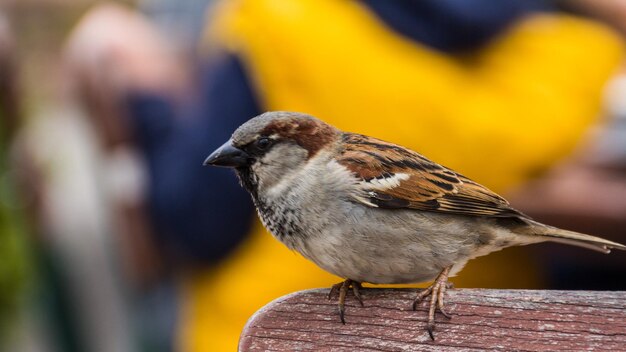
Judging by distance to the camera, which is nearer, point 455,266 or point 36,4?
point 455,266

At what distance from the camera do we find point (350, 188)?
149 centimetres

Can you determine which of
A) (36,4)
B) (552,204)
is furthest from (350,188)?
(36,4)

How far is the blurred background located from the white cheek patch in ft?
2.56

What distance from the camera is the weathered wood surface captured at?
3.59ft

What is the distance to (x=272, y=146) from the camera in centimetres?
146

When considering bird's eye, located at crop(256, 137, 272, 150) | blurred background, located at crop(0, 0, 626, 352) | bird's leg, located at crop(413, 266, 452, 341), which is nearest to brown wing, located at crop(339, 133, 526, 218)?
bird's eye, located at crop(256, 137, 272, 150)

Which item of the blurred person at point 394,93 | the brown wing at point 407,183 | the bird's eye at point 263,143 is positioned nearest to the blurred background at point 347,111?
the blurred person at point 394,93

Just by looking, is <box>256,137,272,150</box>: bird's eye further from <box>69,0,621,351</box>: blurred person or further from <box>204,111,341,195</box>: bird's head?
<box>69,0,621,351</box>: blurred person

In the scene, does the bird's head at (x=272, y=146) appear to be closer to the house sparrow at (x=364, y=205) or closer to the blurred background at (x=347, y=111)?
the house sparrow at (x=364, y=205)

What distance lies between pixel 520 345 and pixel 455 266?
16.6 inches

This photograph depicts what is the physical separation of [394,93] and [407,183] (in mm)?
800

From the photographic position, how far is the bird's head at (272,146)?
56.1 inches

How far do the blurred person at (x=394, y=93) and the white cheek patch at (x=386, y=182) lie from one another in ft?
2.56

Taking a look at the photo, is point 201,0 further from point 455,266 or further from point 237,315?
point 455,266
